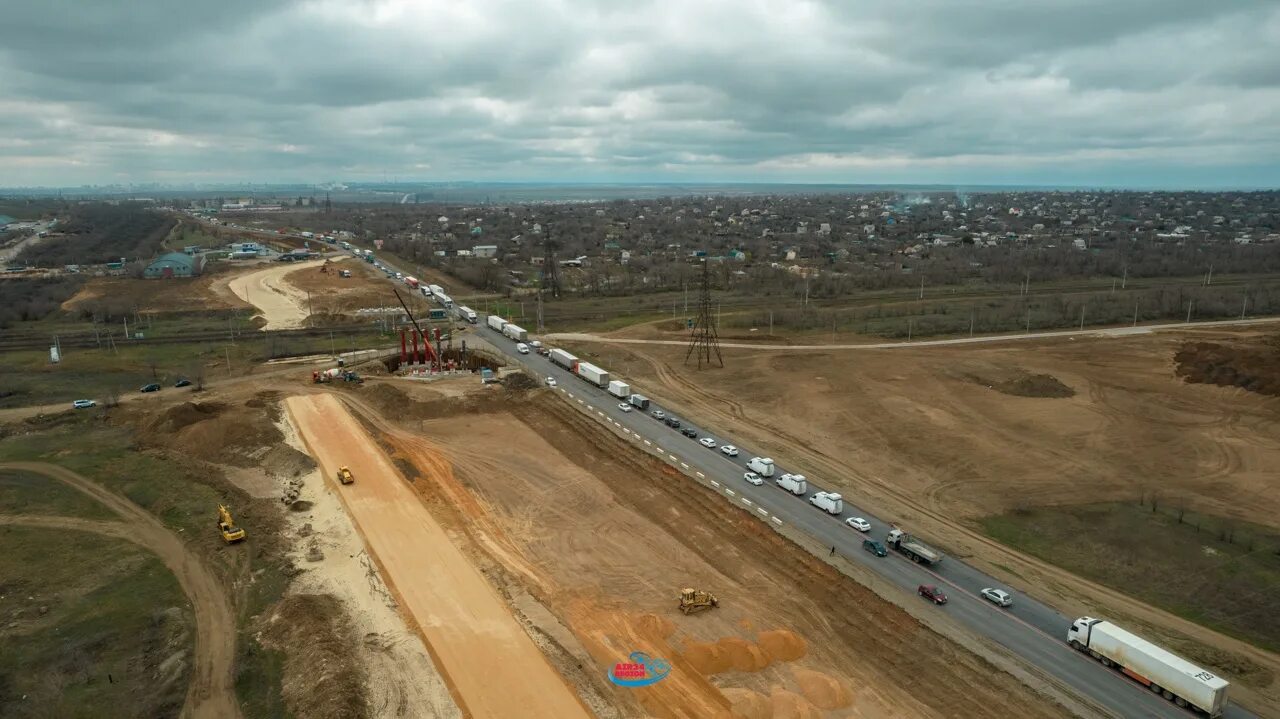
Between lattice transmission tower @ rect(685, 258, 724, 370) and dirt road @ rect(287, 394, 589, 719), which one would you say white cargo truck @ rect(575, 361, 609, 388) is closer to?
lattice transmission tower @ rect(685, 258, 724, 370)

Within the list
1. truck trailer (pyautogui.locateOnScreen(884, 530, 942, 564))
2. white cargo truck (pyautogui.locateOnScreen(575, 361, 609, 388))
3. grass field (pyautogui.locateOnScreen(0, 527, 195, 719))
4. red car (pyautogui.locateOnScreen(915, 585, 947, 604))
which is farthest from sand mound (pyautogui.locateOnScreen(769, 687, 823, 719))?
white cargo truck (pyautogui.locateOnScreen(575, 361, 609, 388))

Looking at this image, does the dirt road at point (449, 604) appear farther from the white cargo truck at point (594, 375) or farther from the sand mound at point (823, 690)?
the white cargo truck at point (594, 375)

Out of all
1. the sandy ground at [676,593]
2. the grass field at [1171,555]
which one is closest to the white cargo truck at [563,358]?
the sandy ground at [676,593]

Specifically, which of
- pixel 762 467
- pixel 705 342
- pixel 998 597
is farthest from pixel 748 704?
pixel 705 342

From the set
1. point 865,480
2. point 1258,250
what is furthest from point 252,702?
point 1258,250

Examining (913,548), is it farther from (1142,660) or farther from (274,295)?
(274,295)

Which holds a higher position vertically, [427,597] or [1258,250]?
[1258,250]

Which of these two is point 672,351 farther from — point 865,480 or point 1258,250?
point 1258,250
